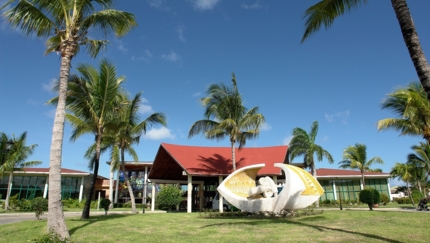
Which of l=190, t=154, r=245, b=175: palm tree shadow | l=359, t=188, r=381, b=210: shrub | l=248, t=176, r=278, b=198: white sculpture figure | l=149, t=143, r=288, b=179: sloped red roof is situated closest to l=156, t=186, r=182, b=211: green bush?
l=149, t=143, r=288, b=179: sloped red roof

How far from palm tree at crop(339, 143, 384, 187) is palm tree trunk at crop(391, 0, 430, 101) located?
1095 inches

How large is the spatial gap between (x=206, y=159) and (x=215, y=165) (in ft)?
3.06

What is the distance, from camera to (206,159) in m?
21.7

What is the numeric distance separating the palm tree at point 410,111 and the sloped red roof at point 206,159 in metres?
7.70

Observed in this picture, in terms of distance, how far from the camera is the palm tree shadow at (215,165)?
20.0 metres

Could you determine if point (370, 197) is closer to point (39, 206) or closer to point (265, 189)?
point (265, 189)

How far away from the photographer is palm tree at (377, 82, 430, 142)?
40.9ft

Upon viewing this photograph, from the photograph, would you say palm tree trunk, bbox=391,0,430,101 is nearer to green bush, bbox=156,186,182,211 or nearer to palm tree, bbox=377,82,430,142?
palm tree, bbox=377,82,430,142

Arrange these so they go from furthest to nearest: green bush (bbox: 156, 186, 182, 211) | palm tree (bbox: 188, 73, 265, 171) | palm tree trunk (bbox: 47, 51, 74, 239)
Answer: green bush (bbox: 156, 186, 182, 211) → palm tree (bbox: 188, 73, 265, 171) → palm tree trunk (bbox: 47, 51, 74, 239)

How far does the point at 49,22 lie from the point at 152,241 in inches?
329

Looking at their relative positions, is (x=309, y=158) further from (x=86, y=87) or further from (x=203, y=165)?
(x=86, y=87)

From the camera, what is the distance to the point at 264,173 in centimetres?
1959

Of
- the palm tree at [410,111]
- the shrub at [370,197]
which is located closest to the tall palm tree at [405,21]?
the palm tree at [410,111]

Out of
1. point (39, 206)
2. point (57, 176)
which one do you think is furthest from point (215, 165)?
point (57, 176)
